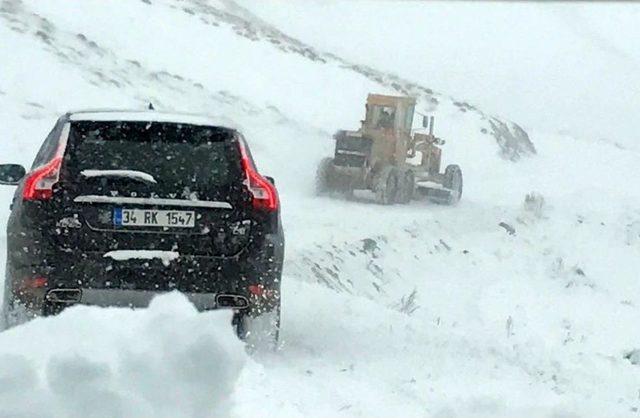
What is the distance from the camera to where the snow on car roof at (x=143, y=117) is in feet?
21.1

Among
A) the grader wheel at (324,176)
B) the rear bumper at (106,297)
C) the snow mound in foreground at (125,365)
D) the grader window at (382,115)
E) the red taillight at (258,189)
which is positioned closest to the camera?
the snow mound in foreground at (125,365)

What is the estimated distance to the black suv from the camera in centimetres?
624

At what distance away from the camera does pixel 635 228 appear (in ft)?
83.7

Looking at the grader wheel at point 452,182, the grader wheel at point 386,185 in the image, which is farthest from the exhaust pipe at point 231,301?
the grader wheel at point 452,182

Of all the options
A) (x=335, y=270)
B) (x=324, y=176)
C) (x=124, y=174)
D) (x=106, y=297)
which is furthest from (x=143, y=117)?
(x=324, y=176)

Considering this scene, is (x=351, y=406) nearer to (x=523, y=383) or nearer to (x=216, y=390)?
(x=216, y=390)

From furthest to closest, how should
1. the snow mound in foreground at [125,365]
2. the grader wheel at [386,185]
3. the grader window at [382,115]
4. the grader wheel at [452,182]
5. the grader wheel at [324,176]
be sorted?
1. the grader wheel at [452,182]
2. the grader window at [382,115]
3. the grader wheel at [324,176]
4. the grader wheel at [386,185]
5. the snow mound in foreground at [125,365]

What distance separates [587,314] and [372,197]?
8.31 meters

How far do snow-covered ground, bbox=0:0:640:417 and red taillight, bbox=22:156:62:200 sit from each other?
3.02 ft

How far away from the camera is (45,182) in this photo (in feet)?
20.5

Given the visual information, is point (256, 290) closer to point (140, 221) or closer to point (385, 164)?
point (140, 221)

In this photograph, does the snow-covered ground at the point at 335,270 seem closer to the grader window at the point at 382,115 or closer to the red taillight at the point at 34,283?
the red taillight at the point at 34,283

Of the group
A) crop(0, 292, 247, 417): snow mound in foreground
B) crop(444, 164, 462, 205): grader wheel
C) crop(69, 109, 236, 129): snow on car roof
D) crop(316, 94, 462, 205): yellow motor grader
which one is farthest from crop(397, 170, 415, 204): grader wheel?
crop(0, 292, 247, 417): snow mound in foreground

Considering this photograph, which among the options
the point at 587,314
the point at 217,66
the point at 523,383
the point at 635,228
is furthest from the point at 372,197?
the point at 523,383
